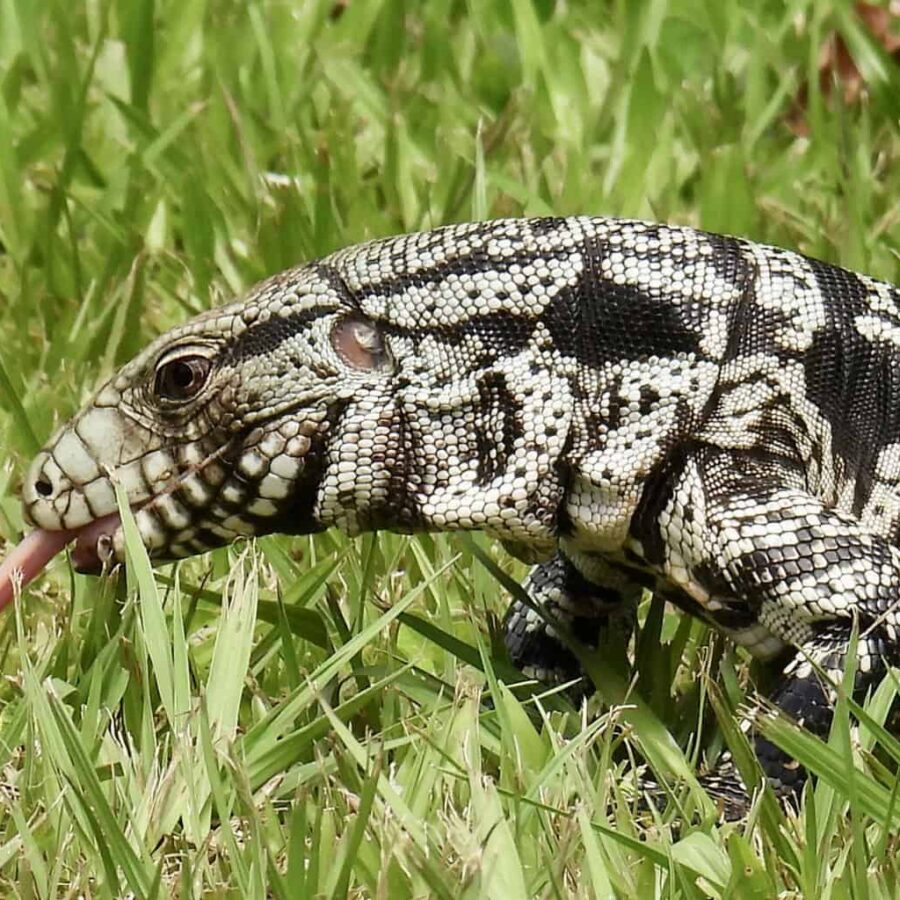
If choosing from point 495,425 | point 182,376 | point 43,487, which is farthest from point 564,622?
point 43,487

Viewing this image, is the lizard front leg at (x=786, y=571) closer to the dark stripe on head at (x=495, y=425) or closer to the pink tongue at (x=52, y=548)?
the dark stripe on head at (x=495, y=425)

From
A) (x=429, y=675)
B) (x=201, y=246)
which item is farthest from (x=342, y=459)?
(x=201, y=246)

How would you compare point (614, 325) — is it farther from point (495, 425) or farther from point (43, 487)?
point (43, 487)

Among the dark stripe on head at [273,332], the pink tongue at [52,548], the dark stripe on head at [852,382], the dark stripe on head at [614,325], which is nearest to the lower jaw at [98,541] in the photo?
the pink tongue at [52,548]

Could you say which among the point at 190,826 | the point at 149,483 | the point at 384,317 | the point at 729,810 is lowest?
the point at 729,810

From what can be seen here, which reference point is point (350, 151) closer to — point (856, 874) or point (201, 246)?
point (201, 246)

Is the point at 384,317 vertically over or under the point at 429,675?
over
